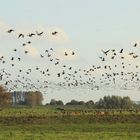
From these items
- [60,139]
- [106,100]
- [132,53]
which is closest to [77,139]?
[60,139]

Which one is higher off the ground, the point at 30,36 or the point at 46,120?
the point at 30,36

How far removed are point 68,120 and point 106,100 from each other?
287ft

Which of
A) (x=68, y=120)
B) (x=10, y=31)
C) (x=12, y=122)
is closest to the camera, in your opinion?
(x=10, y=31)

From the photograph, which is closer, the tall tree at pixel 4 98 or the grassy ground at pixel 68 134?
the grassy ground at pixel 68 134

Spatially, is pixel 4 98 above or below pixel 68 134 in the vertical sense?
above

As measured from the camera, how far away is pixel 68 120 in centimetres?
7388

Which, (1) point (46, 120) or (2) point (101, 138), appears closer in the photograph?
(2) point (101, 138)

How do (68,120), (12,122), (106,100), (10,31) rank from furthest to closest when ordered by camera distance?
(106,100) → (68,120) → (12,122) → (10,31)

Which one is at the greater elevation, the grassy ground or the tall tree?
the tall tree

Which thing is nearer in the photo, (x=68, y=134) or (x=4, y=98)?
(x=68, y=134)

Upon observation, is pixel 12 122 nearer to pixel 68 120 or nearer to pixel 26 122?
pixel 26 122

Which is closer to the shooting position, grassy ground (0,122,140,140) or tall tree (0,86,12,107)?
grassy ground (0,122,140,140)

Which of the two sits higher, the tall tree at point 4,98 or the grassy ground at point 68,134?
the tall tree at point 4,98

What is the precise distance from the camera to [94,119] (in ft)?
243
